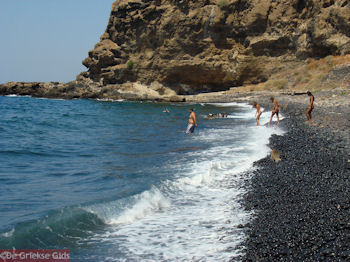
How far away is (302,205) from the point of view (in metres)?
5.42

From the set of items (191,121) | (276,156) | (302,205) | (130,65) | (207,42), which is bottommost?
(302,205)

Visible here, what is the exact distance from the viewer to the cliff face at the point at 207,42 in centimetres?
4778

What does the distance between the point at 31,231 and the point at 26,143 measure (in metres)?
10.1

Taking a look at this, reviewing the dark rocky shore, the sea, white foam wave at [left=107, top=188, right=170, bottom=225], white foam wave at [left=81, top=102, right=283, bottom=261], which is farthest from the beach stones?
white foam wave at [left=107, top=188, right=170, bottom=225]

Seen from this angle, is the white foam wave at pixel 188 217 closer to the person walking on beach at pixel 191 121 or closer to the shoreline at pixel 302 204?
the shoreline at pixel 302 204

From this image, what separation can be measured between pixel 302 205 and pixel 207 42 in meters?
48.3

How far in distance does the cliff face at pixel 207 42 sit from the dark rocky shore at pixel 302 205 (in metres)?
39.0

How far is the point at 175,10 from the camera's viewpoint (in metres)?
52.5

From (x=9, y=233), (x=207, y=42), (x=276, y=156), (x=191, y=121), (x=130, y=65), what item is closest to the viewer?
(x=9, y=233)

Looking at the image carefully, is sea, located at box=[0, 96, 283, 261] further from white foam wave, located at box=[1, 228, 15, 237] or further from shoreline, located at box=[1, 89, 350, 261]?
shoreline, located at box=[1, 89, 350, 261]

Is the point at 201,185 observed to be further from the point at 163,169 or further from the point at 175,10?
the point at 175,10

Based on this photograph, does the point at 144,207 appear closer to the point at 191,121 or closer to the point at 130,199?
the point at 130,199

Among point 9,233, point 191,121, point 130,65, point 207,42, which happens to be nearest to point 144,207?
point 9,233

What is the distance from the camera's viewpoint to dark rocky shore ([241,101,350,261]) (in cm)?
403
